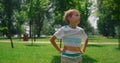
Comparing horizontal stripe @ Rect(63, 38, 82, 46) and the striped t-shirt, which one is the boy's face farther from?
horizontal stripe @ Rect(63, 38, 82, 46)

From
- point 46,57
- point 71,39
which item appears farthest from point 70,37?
point 46,57

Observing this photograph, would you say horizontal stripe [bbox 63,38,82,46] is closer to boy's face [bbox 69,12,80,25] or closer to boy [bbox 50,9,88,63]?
boy [bbox 50,9,88,63]

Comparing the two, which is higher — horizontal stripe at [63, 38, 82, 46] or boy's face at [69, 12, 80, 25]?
boy's face at [69, 12, 80, 25]

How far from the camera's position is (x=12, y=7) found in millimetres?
71688

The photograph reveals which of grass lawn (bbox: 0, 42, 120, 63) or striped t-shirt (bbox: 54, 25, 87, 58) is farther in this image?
grass lawn (bbox: 0, 42, 120, 63)

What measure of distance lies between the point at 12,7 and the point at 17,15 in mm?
3253

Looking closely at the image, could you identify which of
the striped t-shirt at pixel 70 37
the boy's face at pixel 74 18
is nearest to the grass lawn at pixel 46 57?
the striped t-shirt at pixel 70 37

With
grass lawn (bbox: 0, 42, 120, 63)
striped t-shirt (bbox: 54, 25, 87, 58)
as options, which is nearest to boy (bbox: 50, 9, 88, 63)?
striped t-shirt (bbox: 54, 25, 87, 58)

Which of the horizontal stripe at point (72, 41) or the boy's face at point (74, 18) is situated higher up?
the boy's face at point (74, 18)

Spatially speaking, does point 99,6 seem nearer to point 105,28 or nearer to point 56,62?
point 105,28

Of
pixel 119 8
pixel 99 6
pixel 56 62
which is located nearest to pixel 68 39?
pixel 56 62

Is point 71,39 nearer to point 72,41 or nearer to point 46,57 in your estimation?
point 72,41

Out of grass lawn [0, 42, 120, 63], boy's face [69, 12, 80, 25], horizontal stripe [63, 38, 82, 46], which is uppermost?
boy's face [69, 12, 80, 25]

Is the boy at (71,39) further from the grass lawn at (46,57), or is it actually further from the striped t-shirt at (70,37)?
the grass lawn at (46,57)
